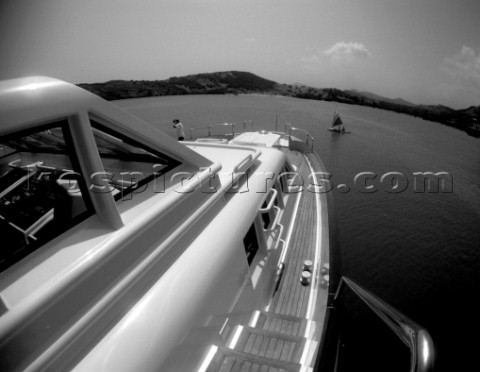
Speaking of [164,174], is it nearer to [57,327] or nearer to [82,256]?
[82,256]

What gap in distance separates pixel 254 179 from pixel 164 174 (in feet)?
5.95

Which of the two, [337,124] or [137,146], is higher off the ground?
[137,146]

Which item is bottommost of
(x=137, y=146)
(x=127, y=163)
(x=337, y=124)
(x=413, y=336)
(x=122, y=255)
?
(x=337, y=124)

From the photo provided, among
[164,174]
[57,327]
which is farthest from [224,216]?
[57,327]

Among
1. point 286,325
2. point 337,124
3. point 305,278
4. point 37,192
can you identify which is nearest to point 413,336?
point 286,325

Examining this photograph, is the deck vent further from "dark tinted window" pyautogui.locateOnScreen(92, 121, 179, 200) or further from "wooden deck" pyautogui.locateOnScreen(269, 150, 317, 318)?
"dark tinted window" pyautogui.locateOnScreen(92, 121, 179, 200)

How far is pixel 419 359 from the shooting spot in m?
1.82

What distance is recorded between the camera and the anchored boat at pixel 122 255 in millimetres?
1356

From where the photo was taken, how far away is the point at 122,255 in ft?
5.79

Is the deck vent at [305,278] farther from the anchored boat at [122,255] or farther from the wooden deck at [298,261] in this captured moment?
the anchored boat at [122,255]

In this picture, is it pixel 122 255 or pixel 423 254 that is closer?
pixel 122 255

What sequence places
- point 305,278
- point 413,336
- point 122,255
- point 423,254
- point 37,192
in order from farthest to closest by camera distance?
point 423,254, point 305,278, point 37,192, point 413,336, point 122,255

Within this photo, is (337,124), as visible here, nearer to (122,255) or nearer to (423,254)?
(423,254)

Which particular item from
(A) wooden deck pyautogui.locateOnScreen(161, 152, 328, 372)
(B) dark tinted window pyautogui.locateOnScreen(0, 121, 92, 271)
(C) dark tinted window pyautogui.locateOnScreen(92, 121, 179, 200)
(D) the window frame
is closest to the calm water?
(A) wooden deck pyautogui.locateOnScreen(161, 152, 328, 372)
